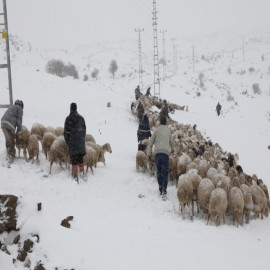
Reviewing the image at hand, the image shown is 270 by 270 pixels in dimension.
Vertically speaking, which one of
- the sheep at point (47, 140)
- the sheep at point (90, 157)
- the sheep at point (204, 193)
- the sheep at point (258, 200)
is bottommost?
the sheep at point (258, 200)

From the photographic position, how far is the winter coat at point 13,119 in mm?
10180

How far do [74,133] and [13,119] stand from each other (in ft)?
6.95

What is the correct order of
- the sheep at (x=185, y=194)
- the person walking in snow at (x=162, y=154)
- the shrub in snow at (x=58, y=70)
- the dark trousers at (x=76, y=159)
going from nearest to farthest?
the sheep at (x=185, y=194) < the person walking in snow at (x=162, y=154) < the dark trousers at (x=76, y=159) < the shrub in snow at (x=58, y=70)

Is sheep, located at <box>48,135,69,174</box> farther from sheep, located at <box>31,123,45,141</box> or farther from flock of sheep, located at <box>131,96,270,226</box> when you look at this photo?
flock of sheep, located at <box>131,96,270,226</box>

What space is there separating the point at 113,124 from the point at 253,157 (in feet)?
24.1

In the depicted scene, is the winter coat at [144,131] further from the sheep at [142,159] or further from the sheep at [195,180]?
the sheep at [195,180]

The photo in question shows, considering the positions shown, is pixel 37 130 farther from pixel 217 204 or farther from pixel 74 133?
pixel 217 204

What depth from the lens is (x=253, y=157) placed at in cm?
1878

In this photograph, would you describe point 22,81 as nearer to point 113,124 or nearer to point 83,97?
point 83,97

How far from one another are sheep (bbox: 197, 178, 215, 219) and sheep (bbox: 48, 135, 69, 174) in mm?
3833

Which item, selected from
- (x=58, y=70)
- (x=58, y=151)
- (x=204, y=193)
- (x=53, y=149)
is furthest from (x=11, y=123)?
(x=58, y=70)

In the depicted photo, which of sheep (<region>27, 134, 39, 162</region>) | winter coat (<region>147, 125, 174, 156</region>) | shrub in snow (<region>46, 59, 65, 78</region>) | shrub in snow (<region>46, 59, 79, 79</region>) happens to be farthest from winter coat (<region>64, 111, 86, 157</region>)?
shrub in snow (<region>46, 59, 65, 78</region>)

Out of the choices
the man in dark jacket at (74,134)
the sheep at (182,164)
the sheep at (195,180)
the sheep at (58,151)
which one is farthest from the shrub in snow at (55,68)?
the sheep at (195,180)

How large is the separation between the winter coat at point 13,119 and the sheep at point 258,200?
6.48 metres
